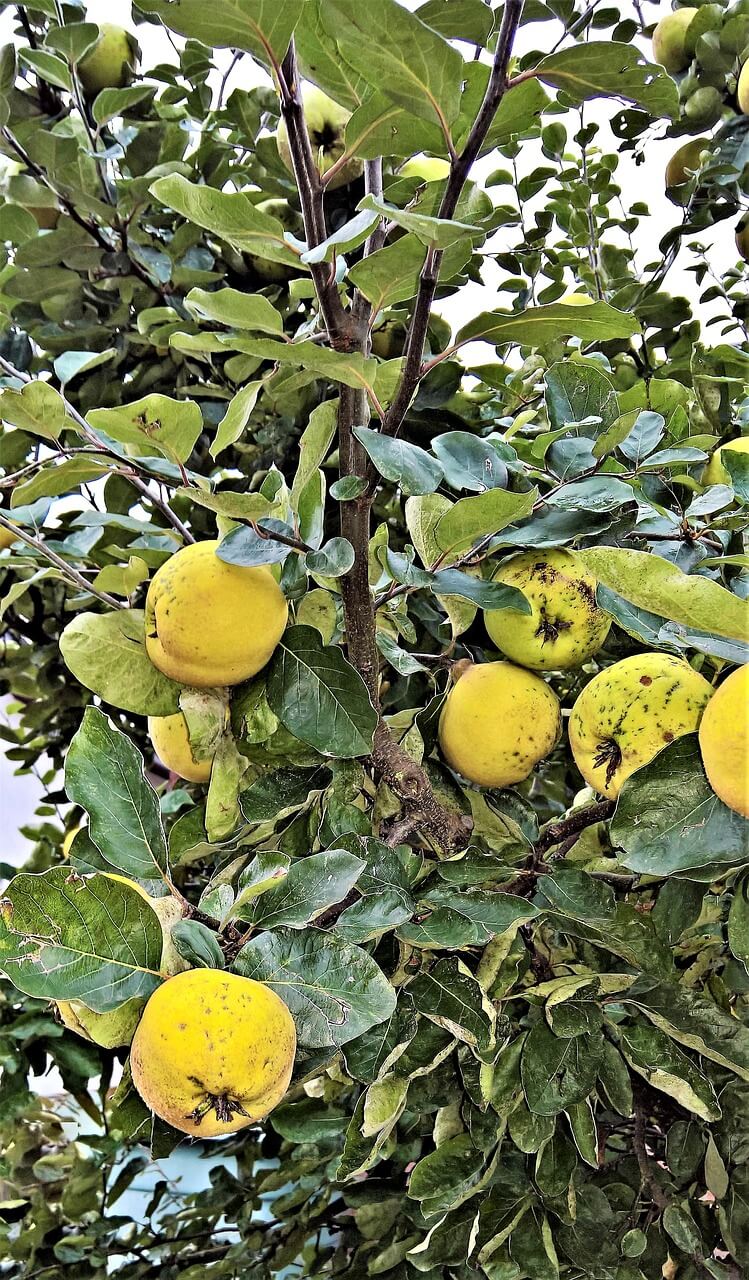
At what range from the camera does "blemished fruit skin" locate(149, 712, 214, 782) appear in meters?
0.71

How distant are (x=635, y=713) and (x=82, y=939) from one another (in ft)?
1.11

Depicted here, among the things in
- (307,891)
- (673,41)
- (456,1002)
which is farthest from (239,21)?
(673,41)

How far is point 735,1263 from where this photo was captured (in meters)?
0.69

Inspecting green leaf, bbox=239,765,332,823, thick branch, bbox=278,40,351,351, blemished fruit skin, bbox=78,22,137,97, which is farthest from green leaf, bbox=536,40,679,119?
blemished fruit skin, bbox=78,22,137,97

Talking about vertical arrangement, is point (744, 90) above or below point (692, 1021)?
above

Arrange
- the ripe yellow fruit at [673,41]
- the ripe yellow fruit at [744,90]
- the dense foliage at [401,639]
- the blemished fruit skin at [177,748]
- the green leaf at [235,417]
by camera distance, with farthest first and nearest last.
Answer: the ripe yellow fruit at [673,41]
the ripe yellow fruit at [744,90]
the blemished fruit skin at [177,748]
the green leaf at [235,417]
the dense foliage at [401,639]

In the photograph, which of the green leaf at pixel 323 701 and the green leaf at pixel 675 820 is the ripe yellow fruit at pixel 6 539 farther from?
the green leaf at pixel 675 820

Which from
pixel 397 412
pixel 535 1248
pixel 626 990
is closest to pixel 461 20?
pixel 397 412

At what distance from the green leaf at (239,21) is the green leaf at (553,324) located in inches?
6.6

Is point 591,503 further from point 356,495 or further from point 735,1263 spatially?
point 735,1263

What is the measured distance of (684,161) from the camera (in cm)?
108

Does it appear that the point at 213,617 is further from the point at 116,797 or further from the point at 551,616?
the point at 551,616

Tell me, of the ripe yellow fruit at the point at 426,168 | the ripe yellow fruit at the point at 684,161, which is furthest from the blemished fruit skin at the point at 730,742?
the ripe yellow fruit at the point at 684,161

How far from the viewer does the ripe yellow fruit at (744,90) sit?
91 cm
